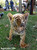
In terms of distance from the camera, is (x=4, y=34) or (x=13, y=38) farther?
(x=4, y=34)

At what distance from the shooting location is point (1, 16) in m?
6.52

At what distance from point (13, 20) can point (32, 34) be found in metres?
1.30

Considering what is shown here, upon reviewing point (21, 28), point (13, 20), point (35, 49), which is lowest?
point (35, 49)

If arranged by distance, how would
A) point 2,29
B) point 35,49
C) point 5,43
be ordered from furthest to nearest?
point 2,29 < point 5,43 < point 35,49

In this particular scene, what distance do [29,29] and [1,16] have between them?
7.79 feet

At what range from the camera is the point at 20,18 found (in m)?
3.10

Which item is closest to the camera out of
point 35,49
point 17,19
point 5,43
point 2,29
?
point 17,19

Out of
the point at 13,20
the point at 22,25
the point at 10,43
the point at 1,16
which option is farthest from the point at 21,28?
the point at 1,16

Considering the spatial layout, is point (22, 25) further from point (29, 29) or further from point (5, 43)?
point (29, 29)

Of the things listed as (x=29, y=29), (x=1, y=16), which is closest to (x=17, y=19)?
(x=29, y=29)

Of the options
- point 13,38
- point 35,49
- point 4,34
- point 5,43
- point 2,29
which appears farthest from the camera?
point 2,29

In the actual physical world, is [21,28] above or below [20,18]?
below

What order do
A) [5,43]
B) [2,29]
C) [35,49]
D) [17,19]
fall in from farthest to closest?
[2,29], [5,43], [35,49], [17,19]

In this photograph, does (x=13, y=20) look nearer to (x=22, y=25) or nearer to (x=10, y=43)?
(x=22, y=25)
